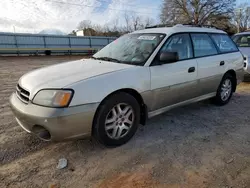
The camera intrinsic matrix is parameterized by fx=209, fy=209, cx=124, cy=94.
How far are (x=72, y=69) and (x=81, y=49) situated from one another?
71.3 feet

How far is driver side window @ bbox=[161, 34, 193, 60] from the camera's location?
3311 mm

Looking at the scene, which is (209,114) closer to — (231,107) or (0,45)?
(231,107)

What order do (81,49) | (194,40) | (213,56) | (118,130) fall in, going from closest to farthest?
(118,130)
(194,40)
(213,56)
(81,49)

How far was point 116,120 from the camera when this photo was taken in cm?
274

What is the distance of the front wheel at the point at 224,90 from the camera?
4.37 meters

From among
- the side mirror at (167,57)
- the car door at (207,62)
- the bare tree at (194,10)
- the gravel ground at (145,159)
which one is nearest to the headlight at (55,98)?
the gravel ground at (145,159)

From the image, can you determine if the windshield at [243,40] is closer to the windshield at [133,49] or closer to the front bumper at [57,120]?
the windshield at [133,49]

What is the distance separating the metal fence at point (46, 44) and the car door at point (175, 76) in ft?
67.1

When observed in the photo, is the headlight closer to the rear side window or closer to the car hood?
the car hood

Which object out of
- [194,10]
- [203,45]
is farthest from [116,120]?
[194,10]

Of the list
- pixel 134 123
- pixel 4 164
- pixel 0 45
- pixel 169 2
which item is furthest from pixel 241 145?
pixel 169 2

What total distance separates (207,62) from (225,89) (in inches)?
41.8

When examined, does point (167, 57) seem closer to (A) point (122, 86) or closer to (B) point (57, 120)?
(A) point (122, 86)

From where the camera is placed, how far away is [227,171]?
91.4 inches
